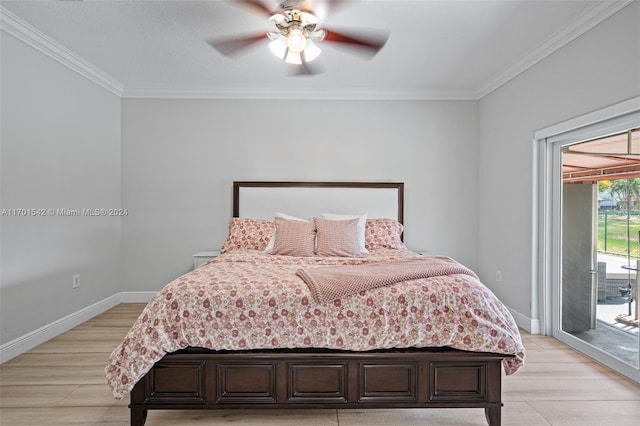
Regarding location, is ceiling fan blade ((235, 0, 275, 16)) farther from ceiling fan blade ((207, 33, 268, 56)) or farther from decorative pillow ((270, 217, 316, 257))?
decorative pillow ((270, 217, 316, 257))

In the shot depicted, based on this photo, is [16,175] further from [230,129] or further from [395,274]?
[395,274]

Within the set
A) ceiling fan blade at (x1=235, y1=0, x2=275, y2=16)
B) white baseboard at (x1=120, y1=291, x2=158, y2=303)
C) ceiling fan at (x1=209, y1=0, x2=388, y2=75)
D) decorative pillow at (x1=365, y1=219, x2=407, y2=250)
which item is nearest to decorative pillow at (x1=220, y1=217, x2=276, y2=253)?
decorative pillow at (x1=365, y1=219, x2=407, y2=250)

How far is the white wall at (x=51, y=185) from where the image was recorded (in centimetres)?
294

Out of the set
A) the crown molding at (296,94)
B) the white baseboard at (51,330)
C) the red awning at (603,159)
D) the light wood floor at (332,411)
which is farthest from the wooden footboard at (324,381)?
the crown molding at (296,94)

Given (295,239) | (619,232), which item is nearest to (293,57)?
(295,239)

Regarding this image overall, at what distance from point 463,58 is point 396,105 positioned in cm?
109

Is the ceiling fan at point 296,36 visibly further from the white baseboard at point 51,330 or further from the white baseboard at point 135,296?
the white baseboard at point 135,296

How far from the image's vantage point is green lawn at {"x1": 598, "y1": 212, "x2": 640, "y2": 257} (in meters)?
2.64

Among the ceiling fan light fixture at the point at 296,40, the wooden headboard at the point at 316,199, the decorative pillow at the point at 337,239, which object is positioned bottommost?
the decorative pillow at the point at 337,239

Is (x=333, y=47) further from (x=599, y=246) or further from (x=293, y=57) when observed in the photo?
(x=599, y=246)

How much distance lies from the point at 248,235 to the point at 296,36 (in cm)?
211

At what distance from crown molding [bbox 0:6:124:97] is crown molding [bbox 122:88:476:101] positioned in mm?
359

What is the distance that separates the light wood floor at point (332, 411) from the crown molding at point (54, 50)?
250 cm

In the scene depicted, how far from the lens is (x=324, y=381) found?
2.05 meters
